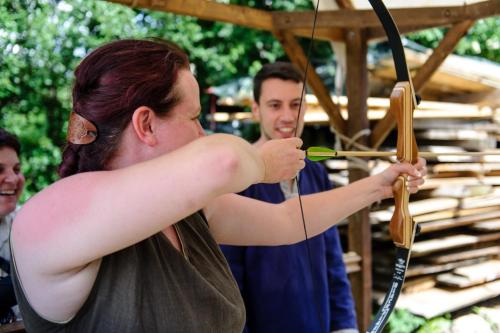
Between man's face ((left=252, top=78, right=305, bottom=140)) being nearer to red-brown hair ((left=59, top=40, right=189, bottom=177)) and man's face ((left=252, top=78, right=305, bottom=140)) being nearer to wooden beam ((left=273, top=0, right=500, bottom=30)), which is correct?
wooden beam ((left=273, top=0, right=500, bottom=30))

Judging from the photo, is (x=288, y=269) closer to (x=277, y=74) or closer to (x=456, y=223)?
(x=277, y=74)

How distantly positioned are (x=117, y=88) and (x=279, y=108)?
3.02 feet

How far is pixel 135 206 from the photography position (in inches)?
20.5

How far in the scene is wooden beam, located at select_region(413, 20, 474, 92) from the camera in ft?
6.42

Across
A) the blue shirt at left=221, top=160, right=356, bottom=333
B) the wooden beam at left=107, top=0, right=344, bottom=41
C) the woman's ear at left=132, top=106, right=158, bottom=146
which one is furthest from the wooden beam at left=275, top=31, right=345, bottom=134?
the woman's ear at left=132, top=106, right=158, bottom=146

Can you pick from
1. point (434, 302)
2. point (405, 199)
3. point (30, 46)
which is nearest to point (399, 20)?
point (434, 302)

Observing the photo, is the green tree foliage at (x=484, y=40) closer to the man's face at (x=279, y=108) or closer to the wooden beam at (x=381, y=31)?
the wooden beam at (x=381, y=31)

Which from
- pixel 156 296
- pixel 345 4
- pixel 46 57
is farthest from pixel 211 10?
pixel 46 57

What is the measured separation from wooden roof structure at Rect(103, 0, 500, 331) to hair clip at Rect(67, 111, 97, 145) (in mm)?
1079

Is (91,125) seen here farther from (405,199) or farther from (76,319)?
(405,199)

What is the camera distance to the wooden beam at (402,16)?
6.03 ft

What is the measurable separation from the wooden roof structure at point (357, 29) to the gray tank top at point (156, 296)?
3.83 feet

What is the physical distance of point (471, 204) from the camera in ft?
5.19

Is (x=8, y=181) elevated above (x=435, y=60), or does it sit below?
below
